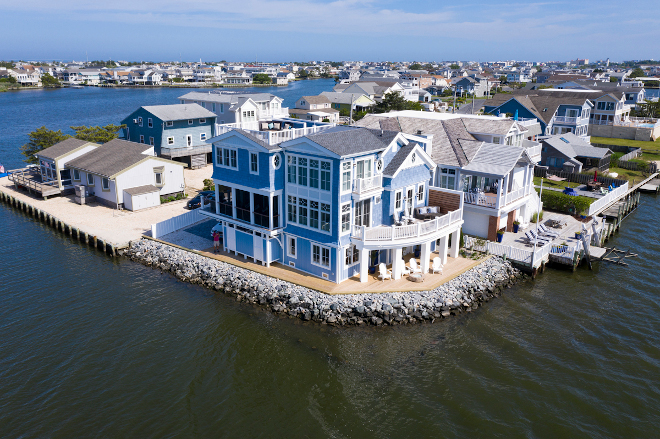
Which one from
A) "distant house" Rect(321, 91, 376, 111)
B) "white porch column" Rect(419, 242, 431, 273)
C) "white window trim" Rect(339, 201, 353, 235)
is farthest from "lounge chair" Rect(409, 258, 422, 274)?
"distant house" Rect(321, 91, 376, 111)

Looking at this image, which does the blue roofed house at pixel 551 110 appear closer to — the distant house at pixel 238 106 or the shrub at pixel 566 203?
the shrub at pixel 566 203

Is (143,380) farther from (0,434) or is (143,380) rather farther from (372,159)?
(372,159)

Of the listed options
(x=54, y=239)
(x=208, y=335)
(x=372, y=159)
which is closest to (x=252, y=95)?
(x=54, y=239)

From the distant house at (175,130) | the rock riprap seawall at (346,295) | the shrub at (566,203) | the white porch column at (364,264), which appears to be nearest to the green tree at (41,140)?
the distant house at (175,130)

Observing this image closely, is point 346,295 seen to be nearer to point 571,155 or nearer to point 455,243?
point 455,243

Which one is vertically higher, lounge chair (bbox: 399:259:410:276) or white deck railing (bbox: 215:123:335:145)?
white deck railing (bbox: 215:123:335:145)

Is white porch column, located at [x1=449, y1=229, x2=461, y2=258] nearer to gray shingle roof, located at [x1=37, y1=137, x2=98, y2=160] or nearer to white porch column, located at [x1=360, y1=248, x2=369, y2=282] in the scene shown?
white porch column, located at [x1=360, y1=248, x2=369, y2=282]
